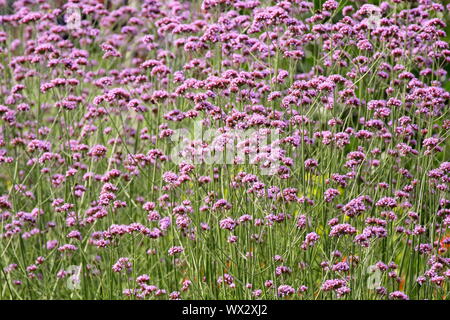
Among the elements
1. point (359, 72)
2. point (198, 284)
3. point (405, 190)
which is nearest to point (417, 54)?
point (359, 72)

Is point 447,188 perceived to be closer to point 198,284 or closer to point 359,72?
point 359,72

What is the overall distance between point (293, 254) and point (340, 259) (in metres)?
0.27

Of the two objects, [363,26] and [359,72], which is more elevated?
[363,26]

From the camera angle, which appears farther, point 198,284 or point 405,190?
point 405,190

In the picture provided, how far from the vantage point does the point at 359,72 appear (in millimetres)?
3895

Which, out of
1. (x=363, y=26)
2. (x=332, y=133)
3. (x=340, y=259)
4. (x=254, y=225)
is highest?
(x=363, y=26)

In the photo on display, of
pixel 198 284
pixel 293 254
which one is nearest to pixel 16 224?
pixel 198 284

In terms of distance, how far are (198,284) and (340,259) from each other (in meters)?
0.76
